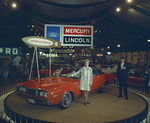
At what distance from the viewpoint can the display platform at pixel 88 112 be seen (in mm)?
4145

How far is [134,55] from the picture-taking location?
27.7m

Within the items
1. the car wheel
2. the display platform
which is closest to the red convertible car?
the car wheel

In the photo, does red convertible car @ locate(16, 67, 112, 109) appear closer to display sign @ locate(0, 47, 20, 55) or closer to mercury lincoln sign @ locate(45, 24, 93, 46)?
mercury lincoln sign @ locate(45, 24, 93, 46)

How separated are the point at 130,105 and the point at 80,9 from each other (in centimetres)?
832

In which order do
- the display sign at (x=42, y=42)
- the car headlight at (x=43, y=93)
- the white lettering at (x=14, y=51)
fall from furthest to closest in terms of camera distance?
the white lettering at (x=14, y=51) → the display sign at (x=42, y=42) → the car headlight at (x=43, y=93)

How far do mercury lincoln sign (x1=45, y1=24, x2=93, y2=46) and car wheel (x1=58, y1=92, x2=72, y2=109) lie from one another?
2.59m

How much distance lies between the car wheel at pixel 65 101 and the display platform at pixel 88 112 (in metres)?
0.15

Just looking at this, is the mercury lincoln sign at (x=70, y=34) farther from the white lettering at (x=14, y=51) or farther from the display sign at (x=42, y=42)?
the white lettering at (x=14, y=51)

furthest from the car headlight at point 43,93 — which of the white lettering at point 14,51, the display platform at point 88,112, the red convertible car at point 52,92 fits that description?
the white lettering at point 14,51

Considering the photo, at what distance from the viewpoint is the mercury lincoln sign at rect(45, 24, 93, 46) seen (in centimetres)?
655

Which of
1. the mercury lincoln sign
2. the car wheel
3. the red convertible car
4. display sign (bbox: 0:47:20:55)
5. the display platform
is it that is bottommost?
the display platform

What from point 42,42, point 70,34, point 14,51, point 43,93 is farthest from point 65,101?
point 14,51

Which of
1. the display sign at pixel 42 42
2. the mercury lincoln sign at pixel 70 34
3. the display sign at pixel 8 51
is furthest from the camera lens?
the display sign at pixel 8 51

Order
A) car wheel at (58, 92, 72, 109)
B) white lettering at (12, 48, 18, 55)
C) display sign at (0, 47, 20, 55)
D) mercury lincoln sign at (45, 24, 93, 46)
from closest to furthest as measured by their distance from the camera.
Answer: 1. car wheel at (58, 92, 72, 109)
2. mercury lincoln sign at (45, 24, 93, 46)
3. display sign at (0, 47, 20, 55)
4. white lettering at (12, 48, 18, 55)
